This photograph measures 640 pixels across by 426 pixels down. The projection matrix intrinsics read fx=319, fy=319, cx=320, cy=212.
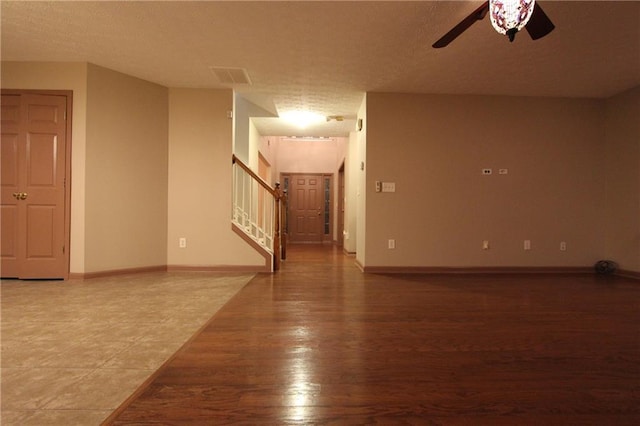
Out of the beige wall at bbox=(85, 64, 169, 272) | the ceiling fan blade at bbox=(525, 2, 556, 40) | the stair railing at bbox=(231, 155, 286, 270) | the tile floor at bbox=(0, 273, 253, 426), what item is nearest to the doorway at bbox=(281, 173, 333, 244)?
the stair railing at bbox=(231, 155, 286, 270)

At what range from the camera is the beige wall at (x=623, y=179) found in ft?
14.3

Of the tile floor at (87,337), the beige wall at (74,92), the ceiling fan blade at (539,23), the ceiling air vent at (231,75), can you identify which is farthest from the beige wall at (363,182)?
the beige wall at (74,92)

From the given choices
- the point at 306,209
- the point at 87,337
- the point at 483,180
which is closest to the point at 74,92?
the point at 87,337

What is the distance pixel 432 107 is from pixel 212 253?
150 inches

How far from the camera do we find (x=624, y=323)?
2.41m

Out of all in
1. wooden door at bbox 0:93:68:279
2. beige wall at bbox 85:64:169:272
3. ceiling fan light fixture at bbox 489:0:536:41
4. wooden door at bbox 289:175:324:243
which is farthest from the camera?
wooden door at bbox 289:175:324:243

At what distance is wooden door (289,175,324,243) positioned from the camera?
9.88 meters

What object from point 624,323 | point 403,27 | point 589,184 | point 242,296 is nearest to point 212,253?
point 242,296

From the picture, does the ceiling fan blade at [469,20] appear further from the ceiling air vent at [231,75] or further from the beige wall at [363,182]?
the ceiling air vent at [231,75]

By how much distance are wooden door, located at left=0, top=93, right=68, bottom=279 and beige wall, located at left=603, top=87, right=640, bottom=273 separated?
24.2 feet

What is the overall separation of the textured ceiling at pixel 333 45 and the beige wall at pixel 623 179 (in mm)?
314

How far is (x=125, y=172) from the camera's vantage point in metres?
4.24

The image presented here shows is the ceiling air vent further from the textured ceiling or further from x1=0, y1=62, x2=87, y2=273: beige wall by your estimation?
x1=0, y1=62, x2=87, y2=273: beige wall

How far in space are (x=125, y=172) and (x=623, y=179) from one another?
6871mm
